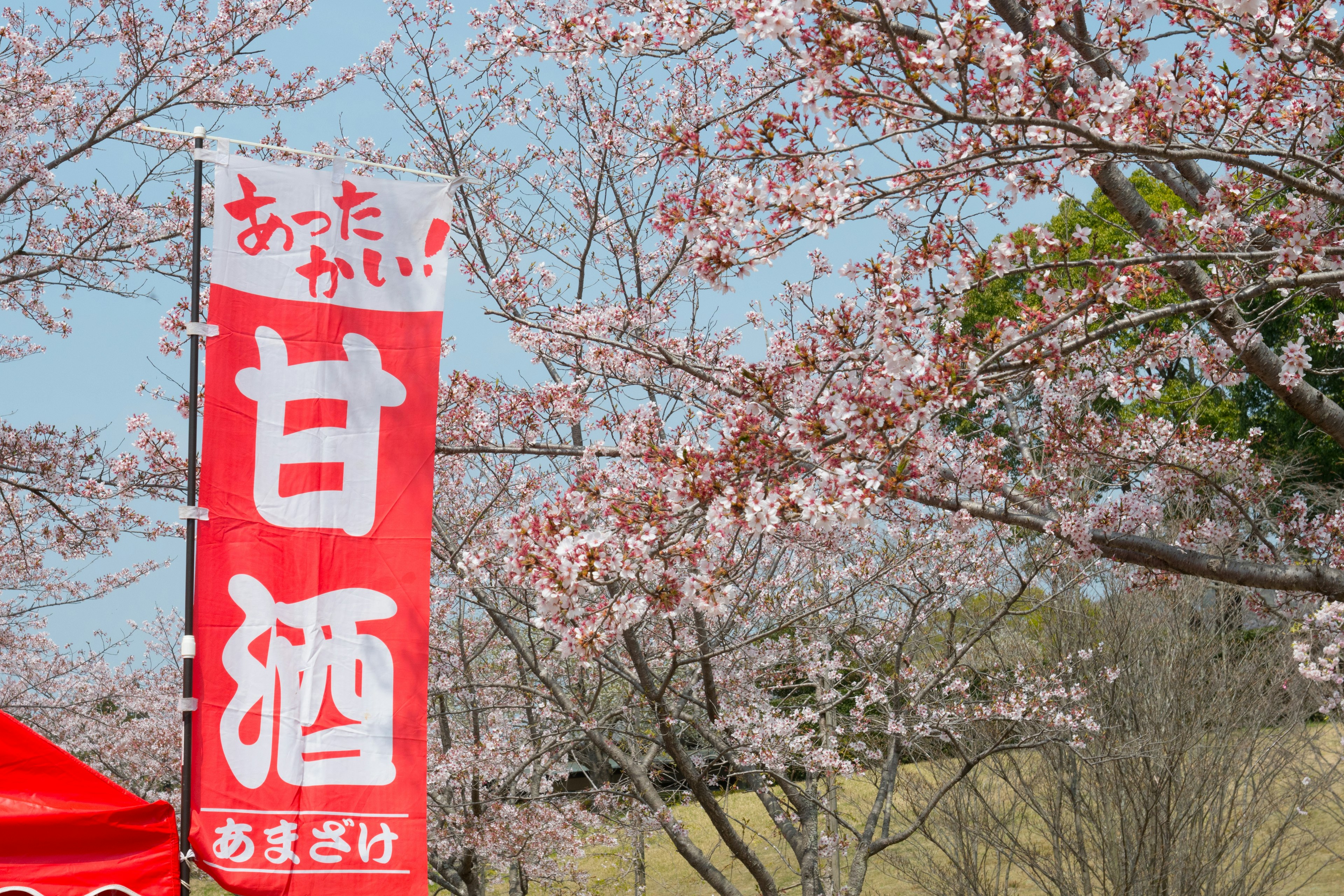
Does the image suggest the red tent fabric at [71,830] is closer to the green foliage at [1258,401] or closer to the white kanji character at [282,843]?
the white kanji character at [282,843]

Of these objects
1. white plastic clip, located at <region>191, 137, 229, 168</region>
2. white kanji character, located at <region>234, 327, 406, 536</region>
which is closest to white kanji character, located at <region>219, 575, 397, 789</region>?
white kanji character, located at <region>234, 327, 406, 536</region>

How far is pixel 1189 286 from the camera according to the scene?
14.5 feet

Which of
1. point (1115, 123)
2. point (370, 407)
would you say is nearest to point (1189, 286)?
point (1115, 123)

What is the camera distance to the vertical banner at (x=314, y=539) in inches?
142

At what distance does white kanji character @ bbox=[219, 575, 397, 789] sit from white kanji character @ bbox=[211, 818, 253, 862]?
15 centimetres

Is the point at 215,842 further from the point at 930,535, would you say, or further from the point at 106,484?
the point at 930,535

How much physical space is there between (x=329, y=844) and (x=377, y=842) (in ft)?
0.54

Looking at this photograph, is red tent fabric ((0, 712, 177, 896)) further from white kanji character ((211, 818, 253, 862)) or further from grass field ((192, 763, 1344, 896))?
grass field ((192, 763, 1344, 896))

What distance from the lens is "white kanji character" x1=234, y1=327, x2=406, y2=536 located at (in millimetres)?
3824

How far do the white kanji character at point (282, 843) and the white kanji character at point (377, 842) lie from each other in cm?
22

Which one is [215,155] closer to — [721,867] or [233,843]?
[233,843]

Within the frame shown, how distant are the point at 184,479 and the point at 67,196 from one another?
9.97 ft

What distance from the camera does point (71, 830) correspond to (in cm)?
354

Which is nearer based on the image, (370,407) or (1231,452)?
(370,407)
